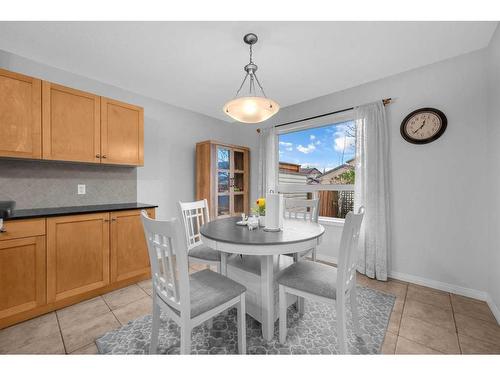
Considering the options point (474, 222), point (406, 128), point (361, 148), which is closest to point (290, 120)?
point (361, 148)

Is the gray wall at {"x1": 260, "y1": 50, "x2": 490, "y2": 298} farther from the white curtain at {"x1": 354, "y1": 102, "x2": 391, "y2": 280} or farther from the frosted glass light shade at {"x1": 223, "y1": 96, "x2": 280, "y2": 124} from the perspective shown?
the frosted glass light shade at {"x1": 223, "y1": 96, "x2": 280, "y2": 124}

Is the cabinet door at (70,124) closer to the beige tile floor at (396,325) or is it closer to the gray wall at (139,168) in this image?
the gray wall at (139,168)

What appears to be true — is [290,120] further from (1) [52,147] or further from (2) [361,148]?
(1) [52,147]

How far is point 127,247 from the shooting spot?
2.32 meters

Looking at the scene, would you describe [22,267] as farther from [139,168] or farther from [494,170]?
[494,170]

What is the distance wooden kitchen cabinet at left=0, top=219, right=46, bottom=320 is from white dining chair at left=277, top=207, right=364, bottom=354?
200 centimetres

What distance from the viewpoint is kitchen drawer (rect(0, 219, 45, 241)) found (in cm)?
164

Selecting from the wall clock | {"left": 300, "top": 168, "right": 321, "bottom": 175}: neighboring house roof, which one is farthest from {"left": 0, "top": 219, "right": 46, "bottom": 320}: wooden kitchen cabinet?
the wall clock

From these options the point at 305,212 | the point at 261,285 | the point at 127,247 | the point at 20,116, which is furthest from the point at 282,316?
the point at 20,116

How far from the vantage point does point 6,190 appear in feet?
6.60

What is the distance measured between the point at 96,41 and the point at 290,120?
2.59 metres

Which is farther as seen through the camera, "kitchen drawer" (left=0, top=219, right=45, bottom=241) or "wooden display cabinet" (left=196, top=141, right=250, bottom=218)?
"wooden display cabinet" (left=196, top=141, right=250, bottom=218)

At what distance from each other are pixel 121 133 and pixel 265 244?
218cm

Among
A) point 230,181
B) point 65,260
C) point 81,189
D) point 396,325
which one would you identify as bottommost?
point 396,325
